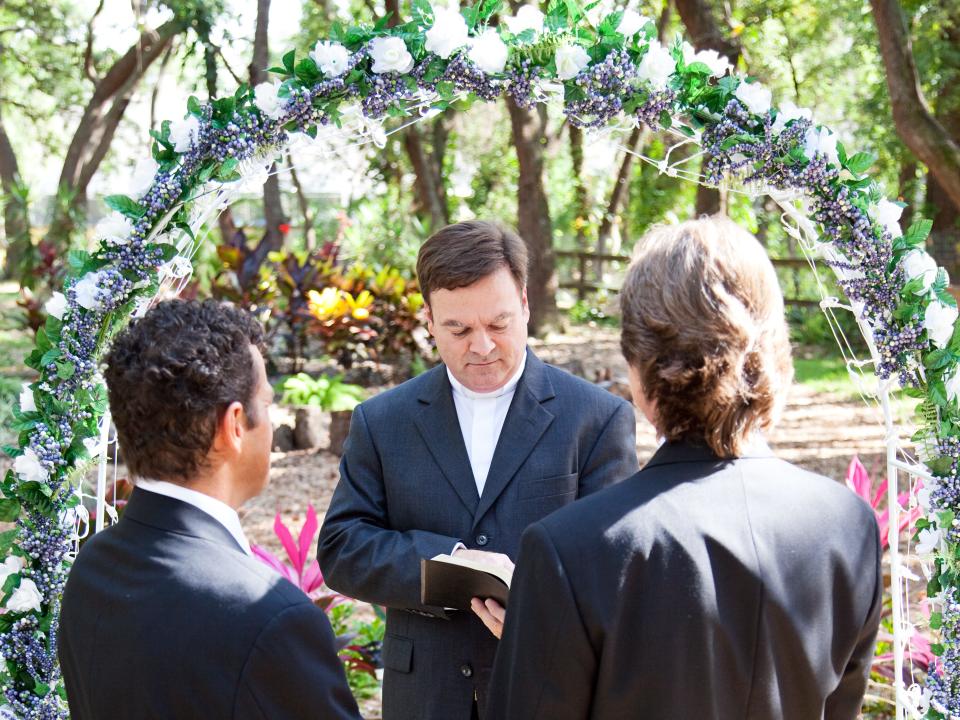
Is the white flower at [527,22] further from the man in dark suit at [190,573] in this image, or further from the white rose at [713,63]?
the man in dark suit at [190,573]

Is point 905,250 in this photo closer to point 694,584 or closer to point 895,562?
point 895,562

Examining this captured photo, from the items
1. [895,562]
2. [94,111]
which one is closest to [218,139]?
[895,562]

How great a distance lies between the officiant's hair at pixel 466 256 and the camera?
8.80 feet

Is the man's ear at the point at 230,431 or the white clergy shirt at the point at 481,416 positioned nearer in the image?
the man's ear at the point at 230,431

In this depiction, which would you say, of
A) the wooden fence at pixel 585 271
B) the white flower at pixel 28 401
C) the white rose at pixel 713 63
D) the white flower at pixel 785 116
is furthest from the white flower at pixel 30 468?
the wooden fence at pixel 585 271

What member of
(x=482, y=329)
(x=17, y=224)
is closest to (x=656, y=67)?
(x=482, y=329)

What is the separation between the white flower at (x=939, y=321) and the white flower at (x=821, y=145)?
0.44 metres

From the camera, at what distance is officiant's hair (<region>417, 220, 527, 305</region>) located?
8.80 feet

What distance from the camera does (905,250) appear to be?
8.44 feet

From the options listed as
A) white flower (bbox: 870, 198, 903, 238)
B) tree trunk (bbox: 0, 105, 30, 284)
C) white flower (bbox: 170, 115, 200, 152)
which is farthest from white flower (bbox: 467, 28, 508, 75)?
tree trunk (bbox: 0, 105, 30, 284)

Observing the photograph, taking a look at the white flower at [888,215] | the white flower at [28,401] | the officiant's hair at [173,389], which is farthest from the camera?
the white flower at [28,401]

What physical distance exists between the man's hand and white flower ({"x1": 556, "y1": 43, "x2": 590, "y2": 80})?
138cm

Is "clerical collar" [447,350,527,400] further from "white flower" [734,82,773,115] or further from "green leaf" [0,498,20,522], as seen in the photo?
"green leaf" [0,498,20,522]

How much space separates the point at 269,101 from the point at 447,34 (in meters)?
0.51
